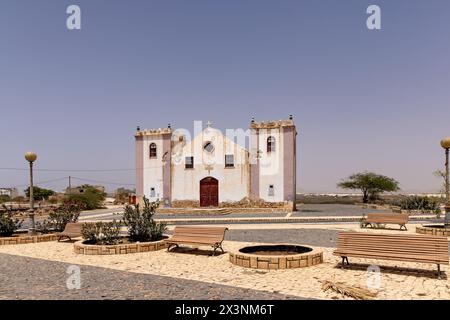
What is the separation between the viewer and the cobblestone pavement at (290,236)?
12434 mm

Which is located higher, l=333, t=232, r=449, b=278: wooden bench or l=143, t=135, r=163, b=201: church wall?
l=143, t=135, r=163, b=201: church wall

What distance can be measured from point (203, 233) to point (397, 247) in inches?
194

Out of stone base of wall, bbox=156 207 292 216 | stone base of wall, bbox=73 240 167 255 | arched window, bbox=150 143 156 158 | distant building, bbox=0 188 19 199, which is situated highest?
arched window, bbox=150 143 156 158

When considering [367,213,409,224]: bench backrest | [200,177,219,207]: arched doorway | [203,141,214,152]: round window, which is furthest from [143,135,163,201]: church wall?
[367,213,409,224]: bench backrest

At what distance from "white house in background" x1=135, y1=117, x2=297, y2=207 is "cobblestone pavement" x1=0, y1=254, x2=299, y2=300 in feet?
69.3

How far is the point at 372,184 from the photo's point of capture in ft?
146

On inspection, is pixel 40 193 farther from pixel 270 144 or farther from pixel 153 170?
pixel 270 144

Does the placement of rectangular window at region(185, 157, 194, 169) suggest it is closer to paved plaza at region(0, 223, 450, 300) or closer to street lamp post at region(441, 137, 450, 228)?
paved plaza at region(0, 223, 450, 300)

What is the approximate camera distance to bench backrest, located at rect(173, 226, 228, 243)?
10.3 m

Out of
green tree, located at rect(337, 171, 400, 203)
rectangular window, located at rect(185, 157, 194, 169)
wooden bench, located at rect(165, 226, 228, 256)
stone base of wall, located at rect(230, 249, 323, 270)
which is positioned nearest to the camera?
stone base of wall, located at rect(230, 249, 323, 270)

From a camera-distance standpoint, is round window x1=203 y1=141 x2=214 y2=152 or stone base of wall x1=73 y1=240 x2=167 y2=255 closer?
stone base of wall x1=73 y1=240 x2=167 y2=255

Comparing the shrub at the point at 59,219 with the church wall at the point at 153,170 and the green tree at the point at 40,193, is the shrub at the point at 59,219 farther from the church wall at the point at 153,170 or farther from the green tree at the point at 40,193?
the green tree at the point at 40,193
